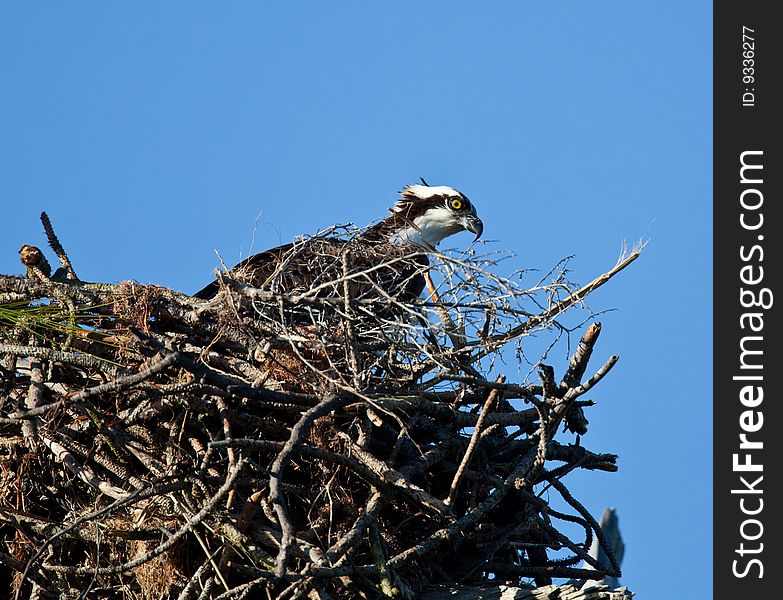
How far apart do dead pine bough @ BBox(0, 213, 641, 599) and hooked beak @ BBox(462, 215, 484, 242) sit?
2.37m

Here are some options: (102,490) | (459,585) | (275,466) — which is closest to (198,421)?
(102,490)

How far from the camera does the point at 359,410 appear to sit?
5250 mm

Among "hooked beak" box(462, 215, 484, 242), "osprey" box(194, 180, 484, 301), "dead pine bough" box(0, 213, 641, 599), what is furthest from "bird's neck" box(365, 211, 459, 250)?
"dead pine bough" box(0, 213, 641, 599)

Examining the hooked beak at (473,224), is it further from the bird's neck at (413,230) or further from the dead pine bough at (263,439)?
the dead pine bough at (263,439)

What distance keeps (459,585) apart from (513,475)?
0.60 metres

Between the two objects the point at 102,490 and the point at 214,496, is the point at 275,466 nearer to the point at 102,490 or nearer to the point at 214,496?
the point at 214,496

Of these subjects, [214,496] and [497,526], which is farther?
[497,526]

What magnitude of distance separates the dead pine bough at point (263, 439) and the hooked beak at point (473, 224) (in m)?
2.37

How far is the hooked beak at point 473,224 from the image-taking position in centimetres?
792

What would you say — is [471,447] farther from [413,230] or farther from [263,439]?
[413,230]

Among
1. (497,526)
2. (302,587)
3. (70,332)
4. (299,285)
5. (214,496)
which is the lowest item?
(302,587)

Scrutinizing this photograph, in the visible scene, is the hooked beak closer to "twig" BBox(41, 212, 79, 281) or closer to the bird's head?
the bird's head

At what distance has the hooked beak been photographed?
7.92 m

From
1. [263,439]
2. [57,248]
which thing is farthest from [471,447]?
[57,248]
